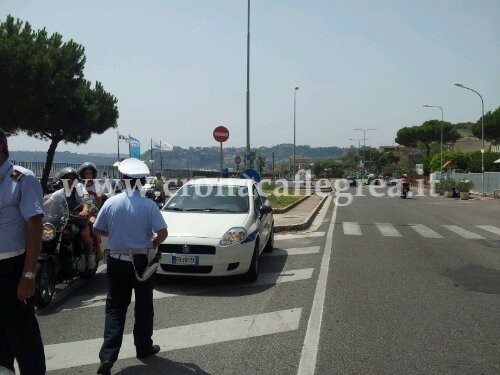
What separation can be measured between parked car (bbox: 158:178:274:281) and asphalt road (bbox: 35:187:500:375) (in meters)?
0.33

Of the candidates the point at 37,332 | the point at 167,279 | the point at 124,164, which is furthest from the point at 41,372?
the point at 167,279

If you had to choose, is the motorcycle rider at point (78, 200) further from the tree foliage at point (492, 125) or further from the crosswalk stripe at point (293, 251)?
the tree foliage at point (492, 125)

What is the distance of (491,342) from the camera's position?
4910 millimetres

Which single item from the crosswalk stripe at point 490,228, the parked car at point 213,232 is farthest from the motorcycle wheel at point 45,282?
the crosswalk stripe at point 490,228

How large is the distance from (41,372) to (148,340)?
1.19 m

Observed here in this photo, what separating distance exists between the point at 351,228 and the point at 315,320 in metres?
9.70

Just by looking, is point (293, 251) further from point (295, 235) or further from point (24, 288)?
point (24, 288)

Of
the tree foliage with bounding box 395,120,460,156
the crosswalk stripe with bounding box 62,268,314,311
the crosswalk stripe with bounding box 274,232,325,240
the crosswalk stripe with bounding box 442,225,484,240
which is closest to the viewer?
the crosswalk stripe with bounding box 62,268,314,311

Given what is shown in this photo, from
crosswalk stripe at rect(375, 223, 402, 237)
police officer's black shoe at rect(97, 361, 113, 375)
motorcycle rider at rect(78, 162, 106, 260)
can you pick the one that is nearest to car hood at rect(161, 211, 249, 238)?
motorcycle rider at rect(78, 162, 106, 260)

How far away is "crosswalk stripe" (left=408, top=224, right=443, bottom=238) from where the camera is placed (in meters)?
13.4

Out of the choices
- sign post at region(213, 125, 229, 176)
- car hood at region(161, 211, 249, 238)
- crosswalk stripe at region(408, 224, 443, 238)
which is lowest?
crosswalk stripe at region(408, 224, 443, 238)

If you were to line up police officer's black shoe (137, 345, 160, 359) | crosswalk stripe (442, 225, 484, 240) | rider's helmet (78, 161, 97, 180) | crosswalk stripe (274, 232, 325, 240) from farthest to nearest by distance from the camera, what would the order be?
crosswalk stripe (442, 225, 484, 240), crosswalk stripe (274, 232, 325, 240), rider's helmet (78, 161, 97, 180), police officer's black shoe (137, 345, 160, 359)

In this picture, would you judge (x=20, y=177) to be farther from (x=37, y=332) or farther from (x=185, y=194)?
(x=185, y=194)

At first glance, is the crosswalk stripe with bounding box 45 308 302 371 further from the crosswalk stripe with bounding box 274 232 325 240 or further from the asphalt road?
the crosswalk stripe with bounding box 274 232 325 240
